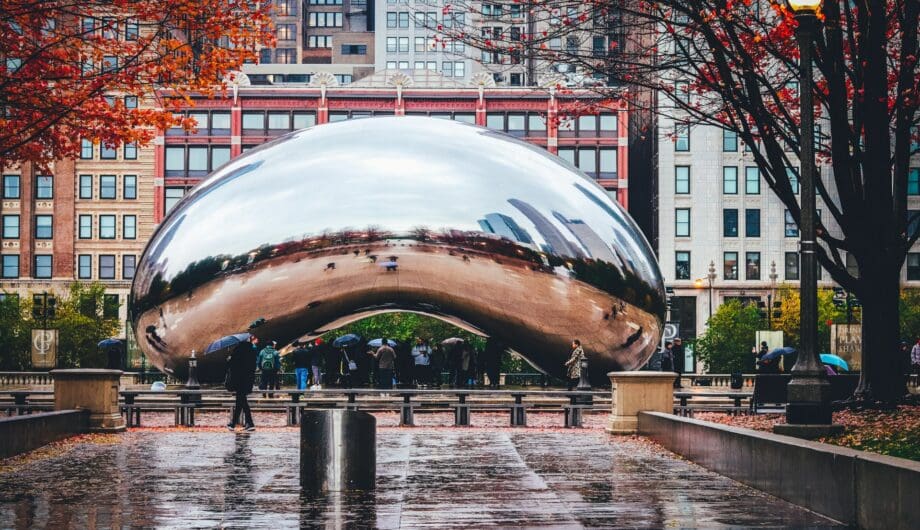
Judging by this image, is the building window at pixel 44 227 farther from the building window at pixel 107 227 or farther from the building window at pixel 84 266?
the building window at pixel 107 227

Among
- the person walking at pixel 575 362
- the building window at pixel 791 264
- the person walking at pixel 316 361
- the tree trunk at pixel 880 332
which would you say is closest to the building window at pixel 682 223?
the building window at pixel 791 264

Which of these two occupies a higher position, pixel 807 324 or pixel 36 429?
pixel 807 324

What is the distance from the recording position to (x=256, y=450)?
17031 millimetres

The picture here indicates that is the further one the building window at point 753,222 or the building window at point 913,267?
the building window at point 753,222

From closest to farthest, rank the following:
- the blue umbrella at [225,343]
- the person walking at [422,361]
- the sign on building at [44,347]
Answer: the blue umbrella at [225,343]
the person walking at [422,361]
the sign on building at [44,347]

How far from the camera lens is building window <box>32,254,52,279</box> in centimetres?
8712

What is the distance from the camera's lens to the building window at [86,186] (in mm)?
87750

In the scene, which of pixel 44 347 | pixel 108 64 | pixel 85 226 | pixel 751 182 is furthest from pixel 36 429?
pixel 85 226

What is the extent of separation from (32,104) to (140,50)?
178 centimetres

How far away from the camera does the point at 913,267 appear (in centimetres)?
8119

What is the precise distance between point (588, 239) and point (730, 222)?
6239 centimetres

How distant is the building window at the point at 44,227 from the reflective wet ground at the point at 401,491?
73.0 metres

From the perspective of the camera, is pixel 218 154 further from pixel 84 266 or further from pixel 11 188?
pixel 11 188

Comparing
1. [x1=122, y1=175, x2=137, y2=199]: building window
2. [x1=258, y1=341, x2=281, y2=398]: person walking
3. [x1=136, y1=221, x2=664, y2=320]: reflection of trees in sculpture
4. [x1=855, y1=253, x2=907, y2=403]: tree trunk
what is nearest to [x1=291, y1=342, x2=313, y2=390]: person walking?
[x1=258, y1=341, x2=281, y2=398]: person walking
